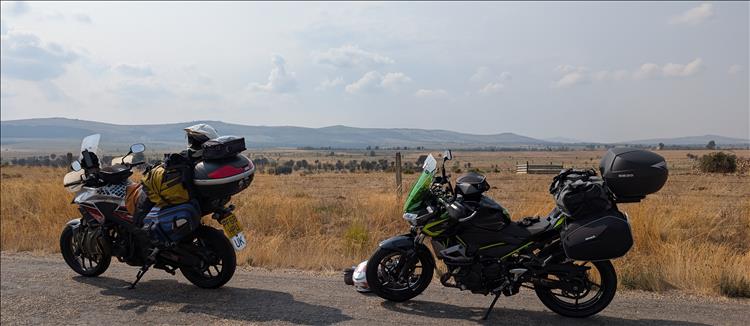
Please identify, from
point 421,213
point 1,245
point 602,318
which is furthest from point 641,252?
point 1,245

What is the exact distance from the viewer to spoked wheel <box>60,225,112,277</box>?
696cm

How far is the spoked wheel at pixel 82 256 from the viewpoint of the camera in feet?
22.8

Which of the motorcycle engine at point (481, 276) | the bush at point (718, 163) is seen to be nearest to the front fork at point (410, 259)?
the motorcycle engine at point (481, 276)

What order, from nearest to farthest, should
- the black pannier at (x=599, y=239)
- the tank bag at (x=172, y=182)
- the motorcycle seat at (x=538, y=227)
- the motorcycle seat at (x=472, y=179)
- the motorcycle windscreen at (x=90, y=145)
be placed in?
the black pannier at (x=599, y=239) → the motorcycle seat at (x=538, y=227) → the motorcycle seat at (x=472, y=179) → the tank bag at (x=172, y=182) → the motorcycle windscreen at (x=90, y=145)

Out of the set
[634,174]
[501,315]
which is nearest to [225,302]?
[501,315]

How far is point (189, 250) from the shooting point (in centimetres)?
636

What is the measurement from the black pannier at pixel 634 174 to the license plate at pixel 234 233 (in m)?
3.57

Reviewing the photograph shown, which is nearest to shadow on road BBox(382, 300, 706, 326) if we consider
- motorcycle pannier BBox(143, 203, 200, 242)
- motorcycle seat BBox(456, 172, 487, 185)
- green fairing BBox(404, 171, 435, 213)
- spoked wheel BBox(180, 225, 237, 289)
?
green fairing BBox(404, 171, 435, 213)

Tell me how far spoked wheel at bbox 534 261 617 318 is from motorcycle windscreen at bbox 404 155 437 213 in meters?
1.31

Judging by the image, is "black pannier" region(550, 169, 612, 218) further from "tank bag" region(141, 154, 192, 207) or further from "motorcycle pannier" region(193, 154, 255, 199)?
"tank bag" region(141, 154, 192, 207)

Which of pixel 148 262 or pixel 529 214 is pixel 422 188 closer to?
pixel 148 262

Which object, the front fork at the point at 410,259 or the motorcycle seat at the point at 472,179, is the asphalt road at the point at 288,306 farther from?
the motorcycle seat at the point at 472,179

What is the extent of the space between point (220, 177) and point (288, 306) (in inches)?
59.2

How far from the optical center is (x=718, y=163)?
489 inches
